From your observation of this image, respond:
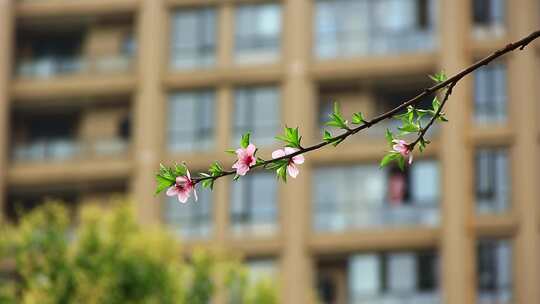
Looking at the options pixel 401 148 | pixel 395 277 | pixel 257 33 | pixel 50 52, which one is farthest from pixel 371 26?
pixel 401 148

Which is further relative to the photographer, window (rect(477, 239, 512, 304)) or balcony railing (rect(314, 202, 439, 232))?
balcony railing (rect(314, 202, 439, 232))

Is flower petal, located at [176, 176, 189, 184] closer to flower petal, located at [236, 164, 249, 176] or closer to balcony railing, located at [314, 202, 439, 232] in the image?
flower petal, located at [236, 164, 249, 176]

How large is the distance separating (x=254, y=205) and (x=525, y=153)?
9.32 m

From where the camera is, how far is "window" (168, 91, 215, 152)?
59250 mm

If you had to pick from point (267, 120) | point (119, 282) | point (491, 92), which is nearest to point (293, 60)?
point (267, 120)

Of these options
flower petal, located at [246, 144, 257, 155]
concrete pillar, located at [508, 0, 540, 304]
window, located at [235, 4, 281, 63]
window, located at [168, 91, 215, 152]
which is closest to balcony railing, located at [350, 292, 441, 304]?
concrete pillar, located at [508, 0, 540, 304]

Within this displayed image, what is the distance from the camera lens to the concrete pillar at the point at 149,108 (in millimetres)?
58312

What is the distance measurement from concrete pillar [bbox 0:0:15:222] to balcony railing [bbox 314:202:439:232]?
11.3m

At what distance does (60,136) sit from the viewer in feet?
204

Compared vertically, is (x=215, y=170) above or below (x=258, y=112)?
below

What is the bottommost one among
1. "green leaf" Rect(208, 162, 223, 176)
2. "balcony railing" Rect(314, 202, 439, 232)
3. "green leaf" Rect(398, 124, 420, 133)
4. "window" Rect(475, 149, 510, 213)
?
"green leaf" Rect(208, 162, 223, 176)

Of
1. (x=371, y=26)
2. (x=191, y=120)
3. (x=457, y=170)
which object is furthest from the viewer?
(x=191, y=120)

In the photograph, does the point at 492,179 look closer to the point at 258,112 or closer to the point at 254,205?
the point at 254,205

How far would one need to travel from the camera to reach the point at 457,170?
181ft
